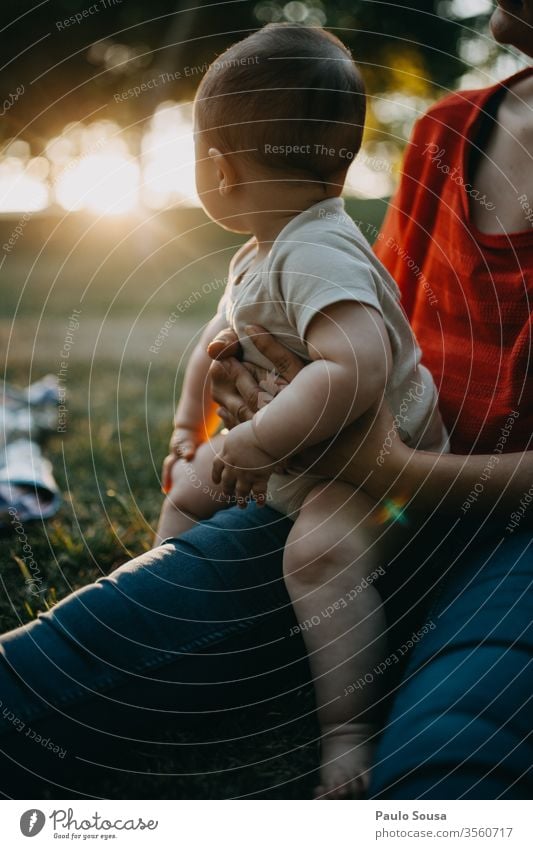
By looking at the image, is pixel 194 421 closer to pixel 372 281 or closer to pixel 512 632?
pixel 372 281

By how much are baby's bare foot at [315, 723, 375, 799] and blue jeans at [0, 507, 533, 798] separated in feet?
0.17

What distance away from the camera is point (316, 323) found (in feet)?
2.97

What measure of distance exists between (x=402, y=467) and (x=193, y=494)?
1.23ft

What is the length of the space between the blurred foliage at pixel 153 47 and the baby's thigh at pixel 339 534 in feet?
13.9

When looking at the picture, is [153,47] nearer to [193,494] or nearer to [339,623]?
[193,494]

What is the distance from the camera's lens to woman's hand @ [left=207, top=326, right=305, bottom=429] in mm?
976

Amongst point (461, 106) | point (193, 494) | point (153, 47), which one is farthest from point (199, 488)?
point (153, 47)

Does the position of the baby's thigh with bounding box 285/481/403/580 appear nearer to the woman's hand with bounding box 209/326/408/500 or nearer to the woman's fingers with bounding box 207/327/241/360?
the woman's hand with bounding box 209/326/408/500

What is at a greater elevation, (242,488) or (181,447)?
(181,447)

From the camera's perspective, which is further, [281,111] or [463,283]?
[463,283]

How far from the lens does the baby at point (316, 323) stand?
89 centimetres

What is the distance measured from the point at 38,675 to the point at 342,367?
0.50 metres

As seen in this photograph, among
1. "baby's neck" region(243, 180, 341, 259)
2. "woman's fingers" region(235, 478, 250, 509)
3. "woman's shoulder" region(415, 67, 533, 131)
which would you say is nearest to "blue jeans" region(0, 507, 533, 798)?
"woman's fingers" region(235, 478, 250, 509)
